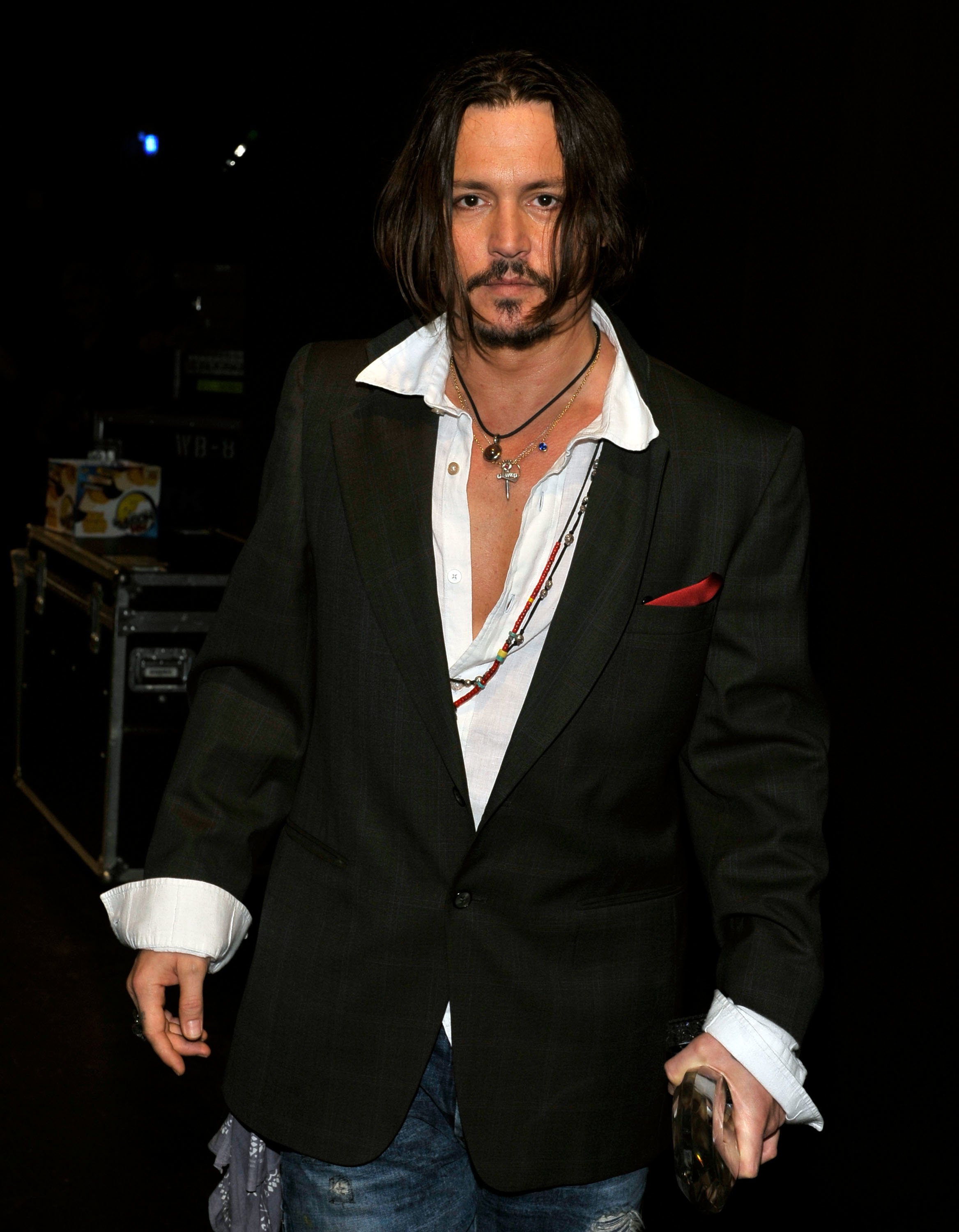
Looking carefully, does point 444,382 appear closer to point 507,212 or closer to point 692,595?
point 507,212

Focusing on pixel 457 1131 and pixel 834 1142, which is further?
pixel 834 1142

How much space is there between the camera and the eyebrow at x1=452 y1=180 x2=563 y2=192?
158cm

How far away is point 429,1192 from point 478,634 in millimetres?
→ 669

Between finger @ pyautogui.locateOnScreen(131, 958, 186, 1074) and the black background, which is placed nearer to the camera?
finger @ pyautogui.locateOnScreen(131, 958, 186, 1074)

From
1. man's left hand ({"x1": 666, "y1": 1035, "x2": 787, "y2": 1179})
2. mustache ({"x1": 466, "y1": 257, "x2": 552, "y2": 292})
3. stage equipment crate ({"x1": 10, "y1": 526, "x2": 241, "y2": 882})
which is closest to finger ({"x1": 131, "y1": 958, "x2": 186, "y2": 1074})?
man's left hand ({"x1": 666, "y1": 1035, "x2": 787, "y2": 1179})

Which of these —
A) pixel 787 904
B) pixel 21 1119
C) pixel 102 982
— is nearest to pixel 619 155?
pixel 787 904

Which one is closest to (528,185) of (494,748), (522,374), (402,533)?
(522,374)

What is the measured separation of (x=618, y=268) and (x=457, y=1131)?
3.56ft

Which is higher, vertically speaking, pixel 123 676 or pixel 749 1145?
pixel 749 1145

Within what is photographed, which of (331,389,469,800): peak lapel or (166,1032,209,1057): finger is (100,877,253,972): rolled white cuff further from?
(331,389,469,800): peak lapel

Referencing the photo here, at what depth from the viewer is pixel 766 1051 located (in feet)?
4.53

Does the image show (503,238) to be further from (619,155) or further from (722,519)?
(722,519)

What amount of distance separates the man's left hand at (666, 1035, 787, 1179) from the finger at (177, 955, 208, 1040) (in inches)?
20.0

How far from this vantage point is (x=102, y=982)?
384 cm
